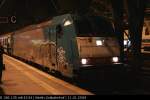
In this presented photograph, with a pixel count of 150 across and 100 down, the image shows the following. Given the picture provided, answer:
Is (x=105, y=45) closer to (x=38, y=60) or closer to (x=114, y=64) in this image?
(x=114, y=64)

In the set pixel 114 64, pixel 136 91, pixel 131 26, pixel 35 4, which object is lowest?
pixel 136 91

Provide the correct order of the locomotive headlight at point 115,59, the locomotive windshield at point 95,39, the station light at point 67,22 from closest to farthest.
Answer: the locomotive windshield at point 95,39
the locomotive headlight at point 115,59
the station light at point 67,22

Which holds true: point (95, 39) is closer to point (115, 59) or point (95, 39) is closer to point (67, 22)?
point (115, 59)

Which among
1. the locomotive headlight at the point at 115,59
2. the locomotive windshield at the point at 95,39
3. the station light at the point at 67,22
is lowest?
the locomotive headlight at the point at 115,59

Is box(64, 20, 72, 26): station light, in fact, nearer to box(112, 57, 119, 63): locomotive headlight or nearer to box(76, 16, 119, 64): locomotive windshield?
box(76, 16, 119, 64): locomotive windshield

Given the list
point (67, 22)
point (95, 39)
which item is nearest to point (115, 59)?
point (95, 39)

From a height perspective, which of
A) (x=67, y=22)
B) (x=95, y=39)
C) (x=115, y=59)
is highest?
(x=67, y=22)

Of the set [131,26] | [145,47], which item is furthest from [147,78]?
[145,47]

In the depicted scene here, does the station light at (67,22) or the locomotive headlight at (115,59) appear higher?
the station light at (67,22)

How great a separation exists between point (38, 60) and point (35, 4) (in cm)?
2982

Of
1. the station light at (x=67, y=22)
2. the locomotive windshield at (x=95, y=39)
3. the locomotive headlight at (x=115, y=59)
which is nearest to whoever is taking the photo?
the locomotive windshield at (x=95, y=39)

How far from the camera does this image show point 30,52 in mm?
23984

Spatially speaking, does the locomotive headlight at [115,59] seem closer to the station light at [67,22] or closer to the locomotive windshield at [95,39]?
the locomotive windshield at [95,39]

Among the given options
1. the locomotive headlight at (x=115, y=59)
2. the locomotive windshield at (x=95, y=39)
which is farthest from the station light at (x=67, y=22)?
the locomotive headlight at (x=115, y=59)
